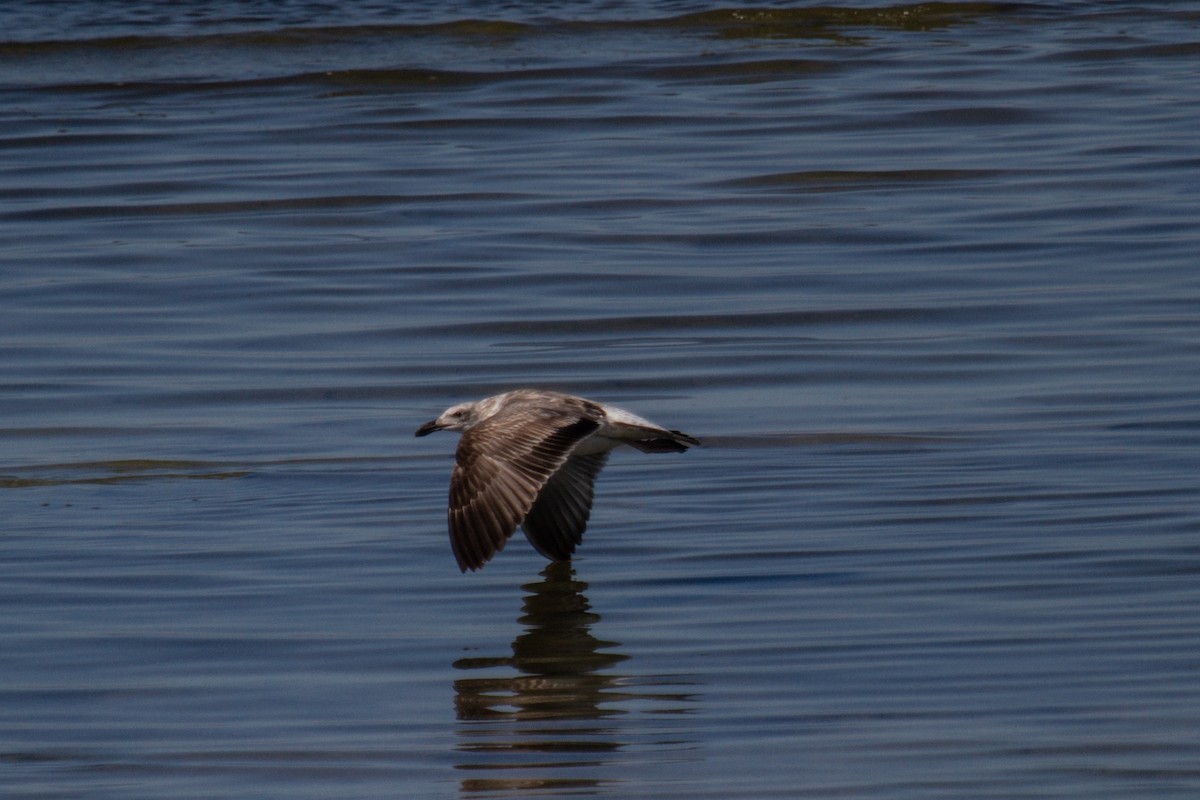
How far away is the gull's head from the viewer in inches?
304

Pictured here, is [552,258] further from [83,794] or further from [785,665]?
[83,794]

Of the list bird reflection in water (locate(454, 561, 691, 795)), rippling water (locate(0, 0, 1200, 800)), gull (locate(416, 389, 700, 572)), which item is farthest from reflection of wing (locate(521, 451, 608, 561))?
bird reflection in water (locate(454, 561, 691, 795))

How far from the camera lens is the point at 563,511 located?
7.00m

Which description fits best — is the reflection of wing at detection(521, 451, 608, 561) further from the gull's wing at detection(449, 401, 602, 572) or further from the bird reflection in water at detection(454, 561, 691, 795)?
the bird reflection in water at detection(454, 561, 691, 795)

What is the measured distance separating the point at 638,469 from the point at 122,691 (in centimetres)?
297

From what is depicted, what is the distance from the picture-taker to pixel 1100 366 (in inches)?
363

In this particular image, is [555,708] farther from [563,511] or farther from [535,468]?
[563,511]

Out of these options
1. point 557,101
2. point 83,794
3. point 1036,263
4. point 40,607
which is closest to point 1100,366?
point 1036,263

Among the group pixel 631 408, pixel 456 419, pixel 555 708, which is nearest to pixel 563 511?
pixel 456 419

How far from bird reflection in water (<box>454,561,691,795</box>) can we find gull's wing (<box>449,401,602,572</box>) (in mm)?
283

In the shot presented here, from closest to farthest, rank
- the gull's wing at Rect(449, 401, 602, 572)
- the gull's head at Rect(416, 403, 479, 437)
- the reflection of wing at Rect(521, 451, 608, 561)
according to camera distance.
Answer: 1. the gull's wing at Rect(449, 401, 602, 572)
2. the reflection of wing at Rect(521, 451, 608, 561)
3. the gull's head at Rect(416, 403, 479, 437)

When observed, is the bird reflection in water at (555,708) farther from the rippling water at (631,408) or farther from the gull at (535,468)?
the gull at (535,468)

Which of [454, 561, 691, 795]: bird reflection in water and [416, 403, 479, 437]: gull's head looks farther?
[416, 403, 479, 437]: gull's head

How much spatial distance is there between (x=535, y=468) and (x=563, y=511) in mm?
369
